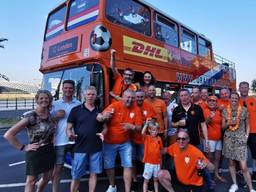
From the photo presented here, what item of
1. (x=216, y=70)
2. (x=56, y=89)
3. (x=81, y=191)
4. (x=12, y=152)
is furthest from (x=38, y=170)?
(x=216, y=70)

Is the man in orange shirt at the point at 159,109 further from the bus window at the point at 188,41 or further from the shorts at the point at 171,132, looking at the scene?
the bus window at the point at 188,41

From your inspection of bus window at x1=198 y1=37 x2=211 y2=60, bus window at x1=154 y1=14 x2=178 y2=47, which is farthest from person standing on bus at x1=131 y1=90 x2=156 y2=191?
bus window at x1=198 y1=37 x2=211 y2=60

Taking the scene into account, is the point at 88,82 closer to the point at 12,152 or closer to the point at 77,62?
the point at 77,62

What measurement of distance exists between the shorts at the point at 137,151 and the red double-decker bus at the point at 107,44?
42.8 inches

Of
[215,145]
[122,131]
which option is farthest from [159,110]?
[215,145]

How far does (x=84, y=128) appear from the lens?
152 inches

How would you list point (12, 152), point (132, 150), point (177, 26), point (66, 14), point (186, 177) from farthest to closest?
point (12, 152)
point (177, 26)
point (66, 14)
point (132, 150)
point (186, 177)

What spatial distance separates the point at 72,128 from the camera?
390 cm

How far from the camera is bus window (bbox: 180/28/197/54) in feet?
27.0

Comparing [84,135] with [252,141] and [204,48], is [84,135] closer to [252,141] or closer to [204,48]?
[252,141]

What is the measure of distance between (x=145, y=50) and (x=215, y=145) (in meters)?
2.78

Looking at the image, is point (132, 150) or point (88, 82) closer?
point (132, 150)

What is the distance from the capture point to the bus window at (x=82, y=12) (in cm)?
559

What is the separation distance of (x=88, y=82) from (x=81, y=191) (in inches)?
84.0
